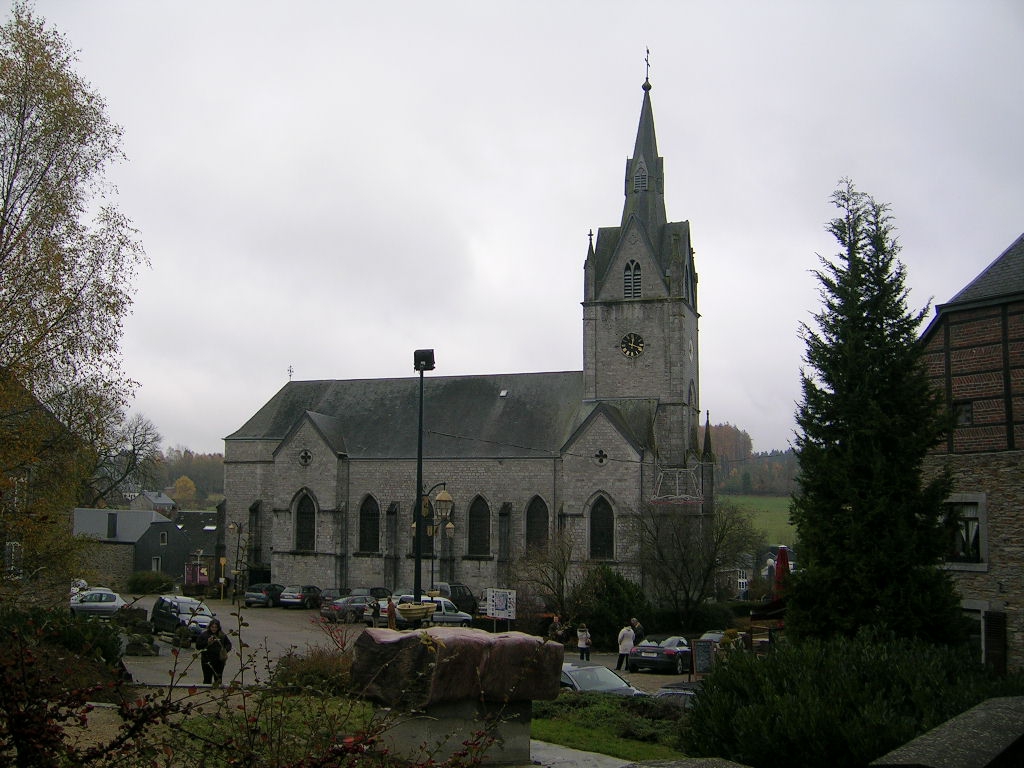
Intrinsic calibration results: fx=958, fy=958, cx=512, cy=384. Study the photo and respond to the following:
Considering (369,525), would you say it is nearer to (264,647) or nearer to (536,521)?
(536,521)

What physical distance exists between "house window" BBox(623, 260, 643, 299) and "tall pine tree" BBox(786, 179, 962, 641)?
26.1m

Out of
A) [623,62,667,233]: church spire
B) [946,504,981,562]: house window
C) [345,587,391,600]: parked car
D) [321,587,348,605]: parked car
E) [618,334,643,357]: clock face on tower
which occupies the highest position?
[623,62,667,233]: church spire

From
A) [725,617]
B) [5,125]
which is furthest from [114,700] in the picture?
[725,617]

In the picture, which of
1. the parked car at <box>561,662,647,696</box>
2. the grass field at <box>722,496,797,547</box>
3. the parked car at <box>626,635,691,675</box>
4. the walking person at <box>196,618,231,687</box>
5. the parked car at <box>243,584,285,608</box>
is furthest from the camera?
the grass field at <box>722,496,797,547</box>

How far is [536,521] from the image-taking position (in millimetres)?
42781

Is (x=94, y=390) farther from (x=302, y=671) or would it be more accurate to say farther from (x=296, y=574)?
(x=296, y=574)

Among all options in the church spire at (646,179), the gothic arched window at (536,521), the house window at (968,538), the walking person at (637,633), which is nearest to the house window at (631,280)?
the church spire at (646,179)

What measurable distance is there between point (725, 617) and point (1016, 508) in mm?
18791

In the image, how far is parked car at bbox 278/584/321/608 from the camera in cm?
4134

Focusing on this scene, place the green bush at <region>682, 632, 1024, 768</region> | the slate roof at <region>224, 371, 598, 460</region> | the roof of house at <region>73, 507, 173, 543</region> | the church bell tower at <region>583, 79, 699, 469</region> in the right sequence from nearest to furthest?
the green bush at <region>682, 632, 1024, 768</region>, the church bell tower at <region>583, 79, 699, 469</region>, the slate roof at <region>224, 371, 598, 460</region>, the roof of house at <region>73, 507, 173, 543</region>

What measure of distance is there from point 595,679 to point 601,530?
2336cm

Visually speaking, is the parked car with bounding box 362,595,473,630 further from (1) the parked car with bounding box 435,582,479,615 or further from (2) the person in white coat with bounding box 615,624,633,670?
(2) the person in white coat with bounding box 615,624,633,670

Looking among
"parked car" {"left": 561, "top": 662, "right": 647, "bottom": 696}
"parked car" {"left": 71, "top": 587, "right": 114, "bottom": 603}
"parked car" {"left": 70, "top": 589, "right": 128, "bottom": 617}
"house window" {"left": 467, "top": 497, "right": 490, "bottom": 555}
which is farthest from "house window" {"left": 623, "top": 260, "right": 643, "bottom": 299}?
"parked car" {"left": 561, "top": 662, "right": 647, "bottom": 696}

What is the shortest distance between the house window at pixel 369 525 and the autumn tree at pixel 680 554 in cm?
1319
